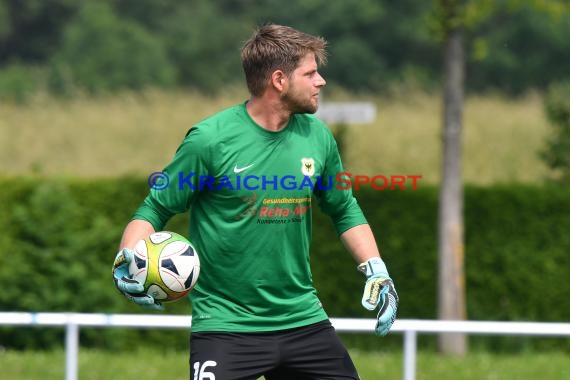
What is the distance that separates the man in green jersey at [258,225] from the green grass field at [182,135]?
1296 cm

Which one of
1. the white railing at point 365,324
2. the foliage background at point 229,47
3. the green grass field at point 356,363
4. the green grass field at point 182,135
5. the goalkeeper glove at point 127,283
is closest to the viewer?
the goalkeeper glove at point 127,283

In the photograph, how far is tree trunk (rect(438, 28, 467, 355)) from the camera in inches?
412

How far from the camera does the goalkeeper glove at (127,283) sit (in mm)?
4488

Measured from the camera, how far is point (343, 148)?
40.9 ft

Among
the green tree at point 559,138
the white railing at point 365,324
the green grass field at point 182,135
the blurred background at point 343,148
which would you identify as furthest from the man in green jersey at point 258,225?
the green grass field at point 182,135

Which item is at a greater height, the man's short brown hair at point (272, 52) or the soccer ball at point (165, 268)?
the man's short brown hair at point (272, 52)

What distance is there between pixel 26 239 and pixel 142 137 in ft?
38.9

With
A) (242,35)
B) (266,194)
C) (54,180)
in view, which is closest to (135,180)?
(54,180)

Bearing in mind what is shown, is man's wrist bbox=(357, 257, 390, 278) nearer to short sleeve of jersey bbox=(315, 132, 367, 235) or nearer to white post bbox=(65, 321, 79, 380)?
short sleeve of jersey bbox=(315, 132, 367, 235)

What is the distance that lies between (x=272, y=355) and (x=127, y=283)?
655 millimetres

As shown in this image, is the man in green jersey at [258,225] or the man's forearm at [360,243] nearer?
Answer: the man in green jersey at [258,225]

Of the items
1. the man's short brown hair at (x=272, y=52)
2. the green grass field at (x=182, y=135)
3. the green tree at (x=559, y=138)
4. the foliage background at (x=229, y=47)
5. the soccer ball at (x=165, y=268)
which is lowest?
the soccer ball at (x=165, y=268)

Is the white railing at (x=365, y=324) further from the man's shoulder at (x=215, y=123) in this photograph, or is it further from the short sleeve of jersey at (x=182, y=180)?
the man's shoulder at (x=215, y=123)

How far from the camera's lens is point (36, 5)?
37719mm
